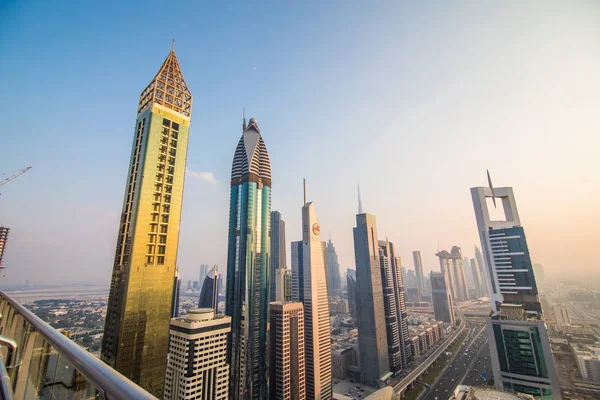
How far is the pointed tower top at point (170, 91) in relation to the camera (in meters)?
32.1

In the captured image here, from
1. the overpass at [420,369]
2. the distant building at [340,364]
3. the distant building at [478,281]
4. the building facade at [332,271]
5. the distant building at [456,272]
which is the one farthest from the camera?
the building facade at [332,271]

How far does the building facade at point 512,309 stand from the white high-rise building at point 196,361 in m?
41.4

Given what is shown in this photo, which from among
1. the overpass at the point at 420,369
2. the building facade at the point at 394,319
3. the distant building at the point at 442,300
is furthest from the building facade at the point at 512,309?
the distant building at the point at 442,300

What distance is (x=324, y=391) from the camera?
51656mm

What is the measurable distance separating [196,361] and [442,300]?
10122cm

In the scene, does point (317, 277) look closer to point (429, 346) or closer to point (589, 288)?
point (429, 346)

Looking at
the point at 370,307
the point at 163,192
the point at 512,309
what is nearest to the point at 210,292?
the point at 370,307

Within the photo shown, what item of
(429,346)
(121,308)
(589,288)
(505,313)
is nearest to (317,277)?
(505,313)

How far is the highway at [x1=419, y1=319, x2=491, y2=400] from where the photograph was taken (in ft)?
175

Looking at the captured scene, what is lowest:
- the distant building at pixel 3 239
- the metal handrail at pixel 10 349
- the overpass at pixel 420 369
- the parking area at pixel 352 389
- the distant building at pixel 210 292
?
the parking area at pixel 352 389

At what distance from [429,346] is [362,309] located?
35.8 meters

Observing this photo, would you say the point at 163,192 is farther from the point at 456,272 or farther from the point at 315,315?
the point at 456,272

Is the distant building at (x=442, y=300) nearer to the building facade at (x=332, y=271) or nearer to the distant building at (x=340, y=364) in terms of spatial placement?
the distant building at (x=340, y=364)

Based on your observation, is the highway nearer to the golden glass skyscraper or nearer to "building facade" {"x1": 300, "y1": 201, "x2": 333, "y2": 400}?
"building facade" {"x1": 300, "y1": 201, "x2": 333, "y2": 400}
